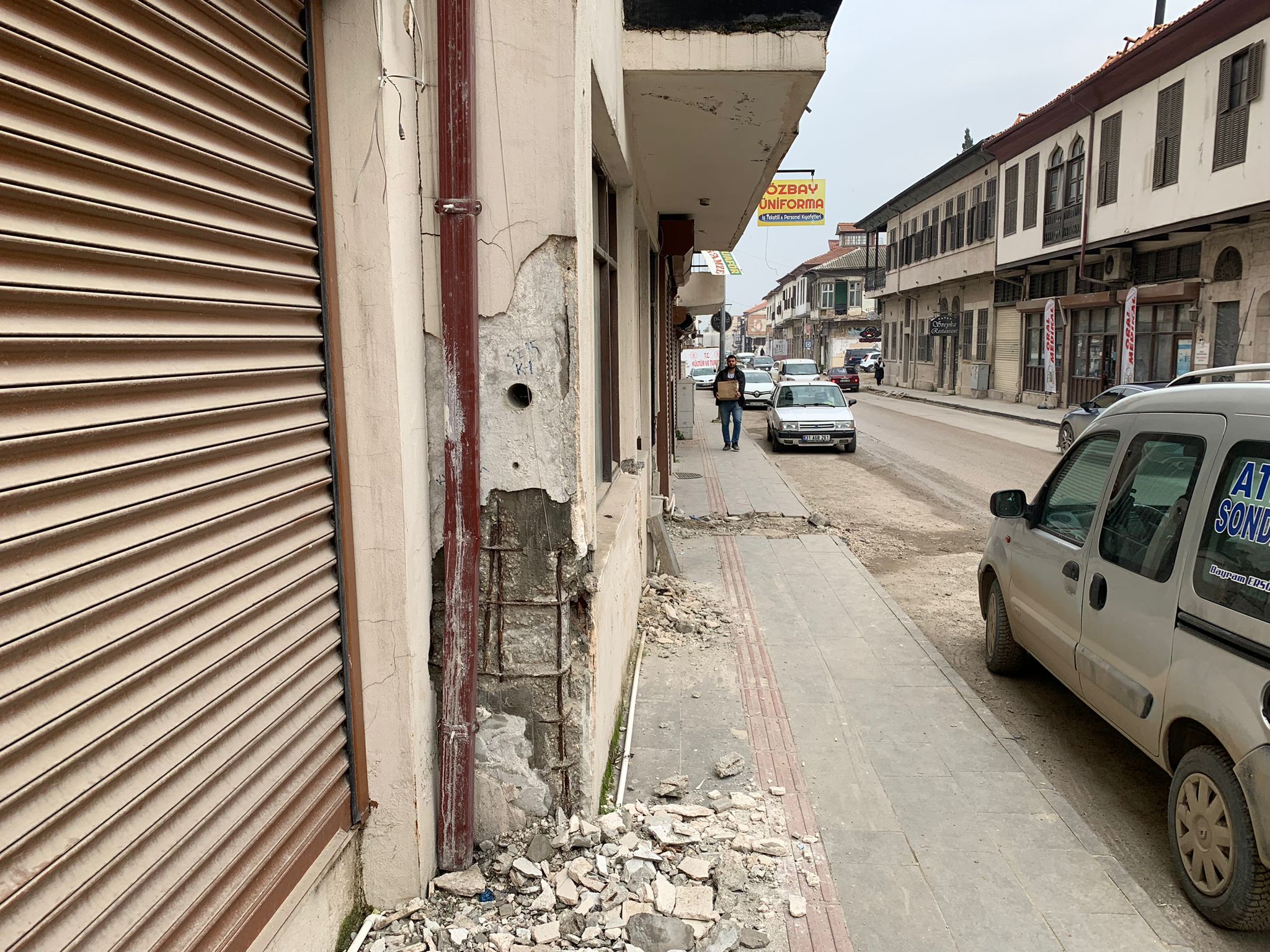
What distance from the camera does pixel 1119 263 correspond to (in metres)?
24.2

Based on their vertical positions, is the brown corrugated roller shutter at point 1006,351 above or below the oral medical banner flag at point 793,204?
below

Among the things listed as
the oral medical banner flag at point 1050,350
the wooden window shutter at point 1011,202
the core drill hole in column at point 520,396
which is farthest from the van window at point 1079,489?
the wooden window shutter at point 1011,202

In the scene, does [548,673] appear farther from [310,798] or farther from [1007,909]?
[1007,909]

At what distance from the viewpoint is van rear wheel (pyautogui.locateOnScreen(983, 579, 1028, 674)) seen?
5.86 meters

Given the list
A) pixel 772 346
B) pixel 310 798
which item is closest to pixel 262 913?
pixel 310 798

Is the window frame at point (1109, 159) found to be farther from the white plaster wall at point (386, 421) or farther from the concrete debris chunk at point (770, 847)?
the white plaster wall at point (386, 421)

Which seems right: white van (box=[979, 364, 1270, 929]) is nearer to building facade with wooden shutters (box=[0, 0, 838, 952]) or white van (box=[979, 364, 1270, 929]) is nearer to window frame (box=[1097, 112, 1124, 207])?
building facade with wooden shutters (box=[0, 0, 838, 952])

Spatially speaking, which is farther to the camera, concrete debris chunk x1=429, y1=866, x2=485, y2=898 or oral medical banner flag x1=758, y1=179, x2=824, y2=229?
oral medical banner flag x1=758, y1=179, x2=824, y2=229

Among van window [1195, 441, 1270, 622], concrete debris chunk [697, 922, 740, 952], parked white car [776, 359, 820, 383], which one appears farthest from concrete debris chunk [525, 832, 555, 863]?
parked white car [776, 359, 820, 383]

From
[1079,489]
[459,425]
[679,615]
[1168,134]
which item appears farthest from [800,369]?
[459,425]

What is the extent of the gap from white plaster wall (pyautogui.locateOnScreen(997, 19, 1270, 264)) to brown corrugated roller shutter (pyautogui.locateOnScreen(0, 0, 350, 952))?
67.2 ft

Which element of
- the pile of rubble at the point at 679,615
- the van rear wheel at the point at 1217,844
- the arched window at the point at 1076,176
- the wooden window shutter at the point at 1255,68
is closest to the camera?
the van rear wheel at the point at 1217,844

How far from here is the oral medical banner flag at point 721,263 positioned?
21.0 m

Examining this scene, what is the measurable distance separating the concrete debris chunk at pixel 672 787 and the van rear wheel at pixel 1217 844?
2084mm
